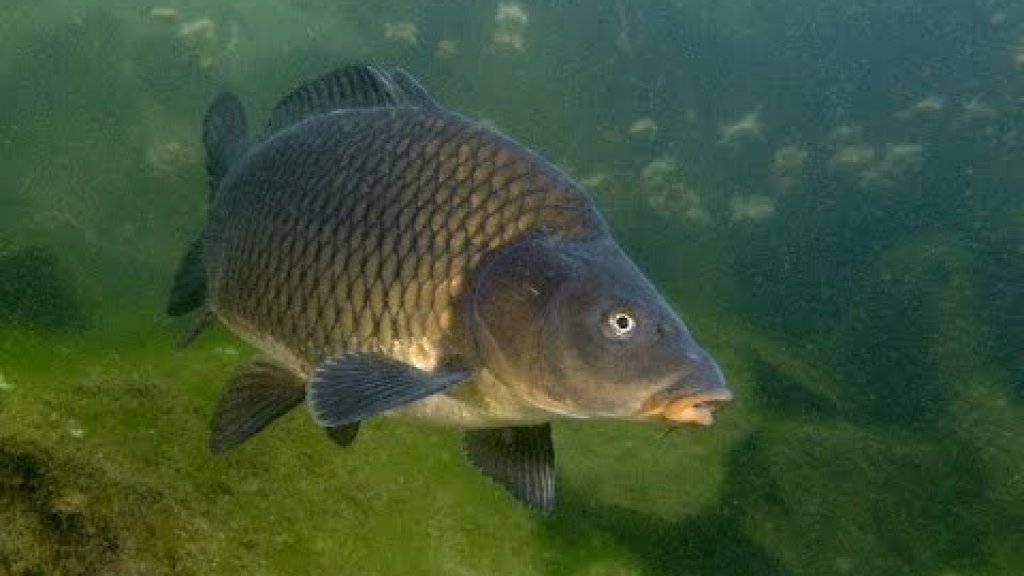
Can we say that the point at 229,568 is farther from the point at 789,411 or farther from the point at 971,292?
the point at 971,292

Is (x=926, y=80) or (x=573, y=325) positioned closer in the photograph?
(x=573, y=325)

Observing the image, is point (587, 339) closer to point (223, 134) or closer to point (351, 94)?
point (351, 94)

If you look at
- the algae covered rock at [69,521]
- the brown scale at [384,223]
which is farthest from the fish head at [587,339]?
the algae covered rock at [69,521]

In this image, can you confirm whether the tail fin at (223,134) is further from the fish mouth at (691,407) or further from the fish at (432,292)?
the fish mouth at (691,407)

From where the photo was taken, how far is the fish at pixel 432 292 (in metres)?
2.10

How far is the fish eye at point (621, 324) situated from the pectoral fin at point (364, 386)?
39 centimetres

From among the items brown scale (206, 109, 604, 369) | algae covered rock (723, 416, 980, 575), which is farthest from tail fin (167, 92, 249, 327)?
algae covered rock (723, 416, 980, 575)

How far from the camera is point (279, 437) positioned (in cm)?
448

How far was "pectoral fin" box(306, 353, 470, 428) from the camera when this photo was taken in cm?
204

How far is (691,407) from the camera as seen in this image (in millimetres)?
1984

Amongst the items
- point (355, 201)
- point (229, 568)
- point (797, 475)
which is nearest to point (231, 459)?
point (229, 568)

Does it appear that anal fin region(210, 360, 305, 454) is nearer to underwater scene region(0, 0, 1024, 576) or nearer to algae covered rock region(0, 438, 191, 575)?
underwater scene region(0, 0, 1024, 576)

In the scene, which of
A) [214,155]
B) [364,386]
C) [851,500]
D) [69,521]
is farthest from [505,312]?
[851,500]

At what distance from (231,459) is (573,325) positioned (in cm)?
263
